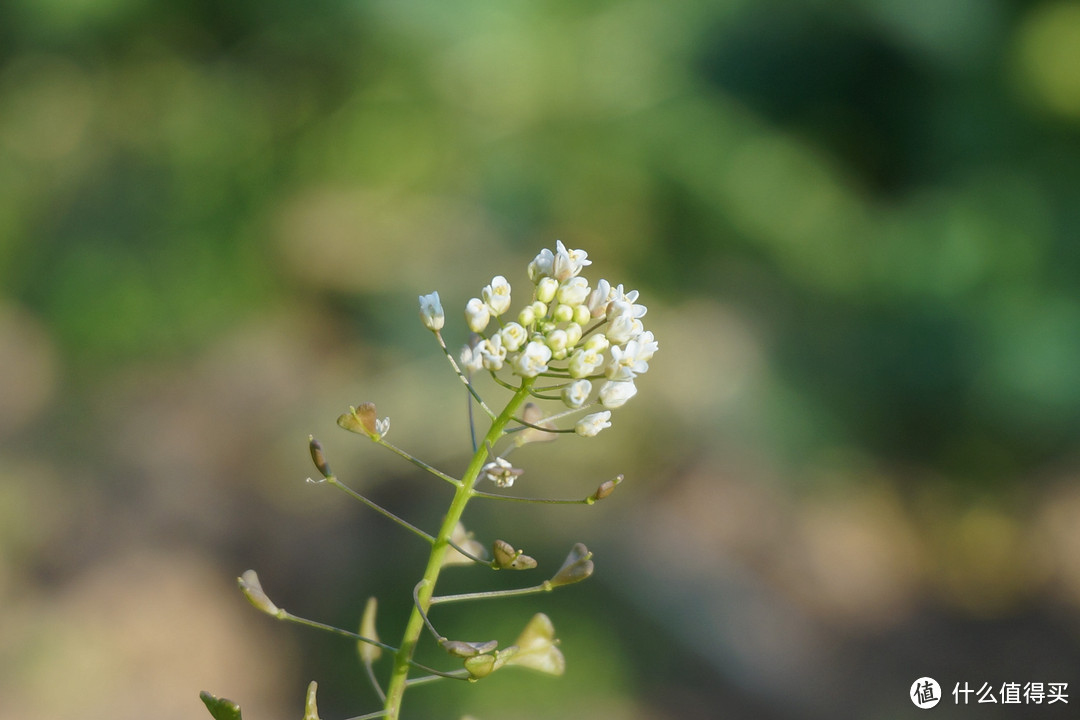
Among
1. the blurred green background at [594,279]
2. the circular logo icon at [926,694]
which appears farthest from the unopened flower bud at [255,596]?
the circular logo icon at [926,694]

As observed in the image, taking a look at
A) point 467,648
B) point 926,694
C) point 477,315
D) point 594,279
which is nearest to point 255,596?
point 467,648

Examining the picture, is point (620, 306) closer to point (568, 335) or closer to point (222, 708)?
point (568, 335)

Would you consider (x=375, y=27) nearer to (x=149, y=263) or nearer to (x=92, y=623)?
(x=149, y=263)

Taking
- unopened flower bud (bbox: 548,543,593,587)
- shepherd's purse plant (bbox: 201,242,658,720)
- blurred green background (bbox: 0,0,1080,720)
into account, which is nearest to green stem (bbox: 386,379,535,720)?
shepherd's purse plant (bbox: 201,242,658,720)

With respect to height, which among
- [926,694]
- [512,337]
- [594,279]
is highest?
[594,279]

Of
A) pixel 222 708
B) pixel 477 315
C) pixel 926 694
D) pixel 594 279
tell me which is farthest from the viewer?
pixel 594 279

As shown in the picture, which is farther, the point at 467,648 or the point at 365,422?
the point at 365,422
